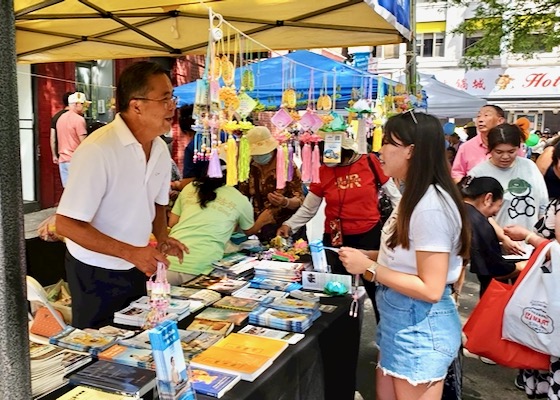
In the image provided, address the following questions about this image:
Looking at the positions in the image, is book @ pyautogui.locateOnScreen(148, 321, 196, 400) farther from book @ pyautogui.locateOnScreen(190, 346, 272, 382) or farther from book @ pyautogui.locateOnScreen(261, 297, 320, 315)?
book @ pyautogui.locateOnScreen(261, 297, 320, 315)

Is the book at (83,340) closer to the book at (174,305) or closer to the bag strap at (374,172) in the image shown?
the book at (174,305)

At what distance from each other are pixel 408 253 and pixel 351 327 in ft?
2.25

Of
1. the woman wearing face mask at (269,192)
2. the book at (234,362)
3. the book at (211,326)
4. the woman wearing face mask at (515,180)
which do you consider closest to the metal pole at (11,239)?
the book at (234,362)

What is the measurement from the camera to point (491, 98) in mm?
20438

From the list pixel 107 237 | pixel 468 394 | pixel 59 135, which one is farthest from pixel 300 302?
pixel 59 135

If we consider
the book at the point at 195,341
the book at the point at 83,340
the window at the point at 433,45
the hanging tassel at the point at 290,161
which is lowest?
the book at the point at 195,341

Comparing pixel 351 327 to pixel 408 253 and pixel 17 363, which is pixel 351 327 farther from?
pixel 17 363

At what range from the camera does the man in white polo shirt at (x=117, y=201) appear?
184 cm

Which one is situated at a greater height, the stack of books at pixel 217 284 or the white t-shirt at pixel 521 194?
the white t-shirt at pixel 521 194

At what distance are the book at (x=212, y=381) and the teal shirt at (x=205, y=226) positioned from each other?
112 centimetres

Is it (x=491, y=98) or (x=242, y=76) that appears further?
(x=491, y=98)

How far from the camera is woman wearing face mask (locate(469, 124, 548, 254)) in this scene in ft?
10.6

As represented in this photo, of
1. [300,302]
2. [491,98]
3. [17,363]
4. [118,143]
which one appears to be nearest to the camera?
[17,363]

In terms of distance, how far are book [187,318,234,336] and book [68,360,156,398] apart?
38 centimetres
